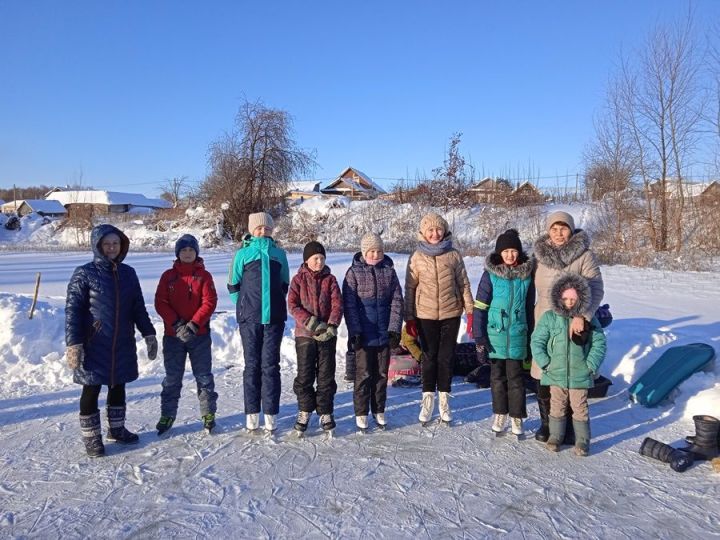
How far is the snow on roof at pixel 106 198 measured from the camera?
54.7 m

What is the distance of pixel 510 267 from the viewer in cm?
398

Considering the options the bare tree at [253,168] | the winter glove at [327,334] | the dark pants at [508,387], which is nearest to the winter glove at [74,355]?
the winter glove at [327,334]

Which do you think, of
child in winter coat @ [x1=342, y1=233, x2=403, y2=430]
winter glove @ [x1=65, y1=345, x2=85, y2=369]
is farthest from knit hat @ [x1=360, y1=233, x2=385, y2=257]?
winter glove @ [x1=65, y1=345, x2=85, y2=369]

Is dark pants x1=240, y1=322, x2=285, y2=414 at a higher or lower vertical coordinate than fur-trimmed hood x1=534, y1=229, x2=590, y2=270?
lower

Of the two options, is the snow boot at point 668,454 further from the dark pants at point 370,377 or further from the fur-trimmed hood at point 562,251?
the dark pants at point 370,377

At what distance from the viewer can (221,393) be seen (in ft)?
17.0

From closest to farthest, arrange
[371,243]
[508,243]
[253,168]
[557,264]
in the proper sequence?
[557,264], [508,243], [371,243], [253,168]

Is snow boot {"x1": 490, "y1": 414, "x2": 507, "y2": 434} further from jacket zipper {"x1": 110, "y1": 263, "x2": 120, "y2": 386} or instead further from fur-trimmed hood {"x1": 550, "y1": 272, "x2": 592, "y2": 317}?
jacket zipper {"x1": 110, "y1": 263, "x2": 120, "y2": 386}

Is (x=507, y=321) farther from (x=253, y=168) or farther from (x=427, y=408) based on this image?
A: (x=253, y=168)

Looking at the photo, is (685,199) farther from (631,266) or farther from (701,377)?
(701,377)

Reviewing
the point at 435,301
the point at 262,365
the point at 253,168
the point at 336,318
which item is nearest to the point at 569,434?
the point at 435,301

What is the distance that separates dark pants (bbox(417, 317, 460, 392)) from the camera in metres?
4.20

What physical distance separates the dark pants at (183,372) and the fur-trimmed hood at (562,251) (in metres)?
2.73

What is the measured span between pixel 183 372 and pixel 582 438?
3072 millimetres
